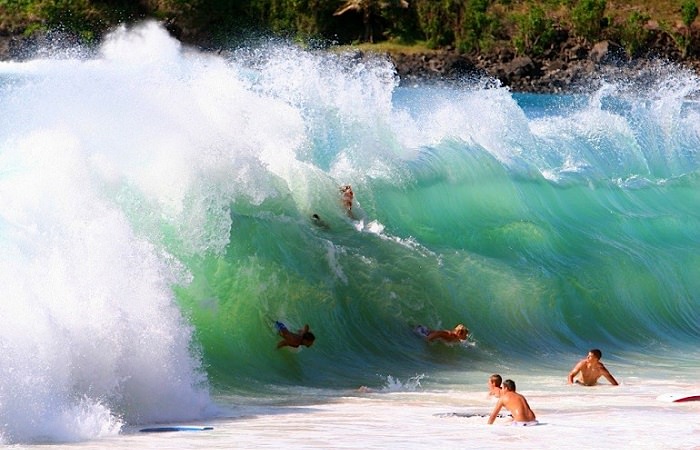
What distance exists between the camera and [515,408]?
34.9 feet

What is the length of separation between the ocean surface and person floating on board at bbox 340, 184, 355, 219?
5.1 inches

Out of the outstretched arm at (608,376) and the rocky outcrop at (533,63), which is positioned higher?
the rocky outcrop at (533,63)

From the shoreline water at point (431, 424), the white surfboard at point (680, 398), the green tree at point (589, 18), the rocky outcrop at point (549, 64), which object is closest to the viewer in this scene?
the shoreline water at point (431, 424)

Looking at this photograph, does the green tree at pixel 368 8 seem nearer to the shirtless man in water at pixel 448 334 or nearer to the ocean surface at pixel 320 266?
the ocean surface at pixel 320 266

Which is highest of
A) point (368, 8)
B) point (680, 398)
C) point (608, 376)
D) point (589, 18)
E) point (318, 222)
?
point (368, 8)

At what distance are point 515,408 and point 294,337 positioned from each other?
4.11 metres

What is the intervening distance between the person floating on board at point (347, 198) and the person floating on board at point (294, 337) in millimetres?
3272

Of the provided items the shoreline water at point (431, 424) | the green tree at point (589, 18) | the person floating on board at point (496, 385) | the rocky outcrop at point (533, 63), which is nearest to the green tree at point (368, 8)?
the rocky outcrop at point (533, 63)

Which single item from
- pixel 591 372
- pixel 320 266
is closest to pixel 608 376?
pixel 591 372

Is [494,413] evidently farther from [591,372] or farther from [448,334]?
[448,334]

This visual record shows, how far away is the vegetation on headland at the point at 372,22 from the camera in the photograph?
71375 millimetres

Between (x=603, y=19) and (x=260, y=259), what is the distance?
62.4 meters

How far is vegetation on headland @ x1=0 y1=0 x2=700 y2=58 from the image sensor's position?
234 ft

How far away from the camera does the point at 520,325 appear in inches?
671
